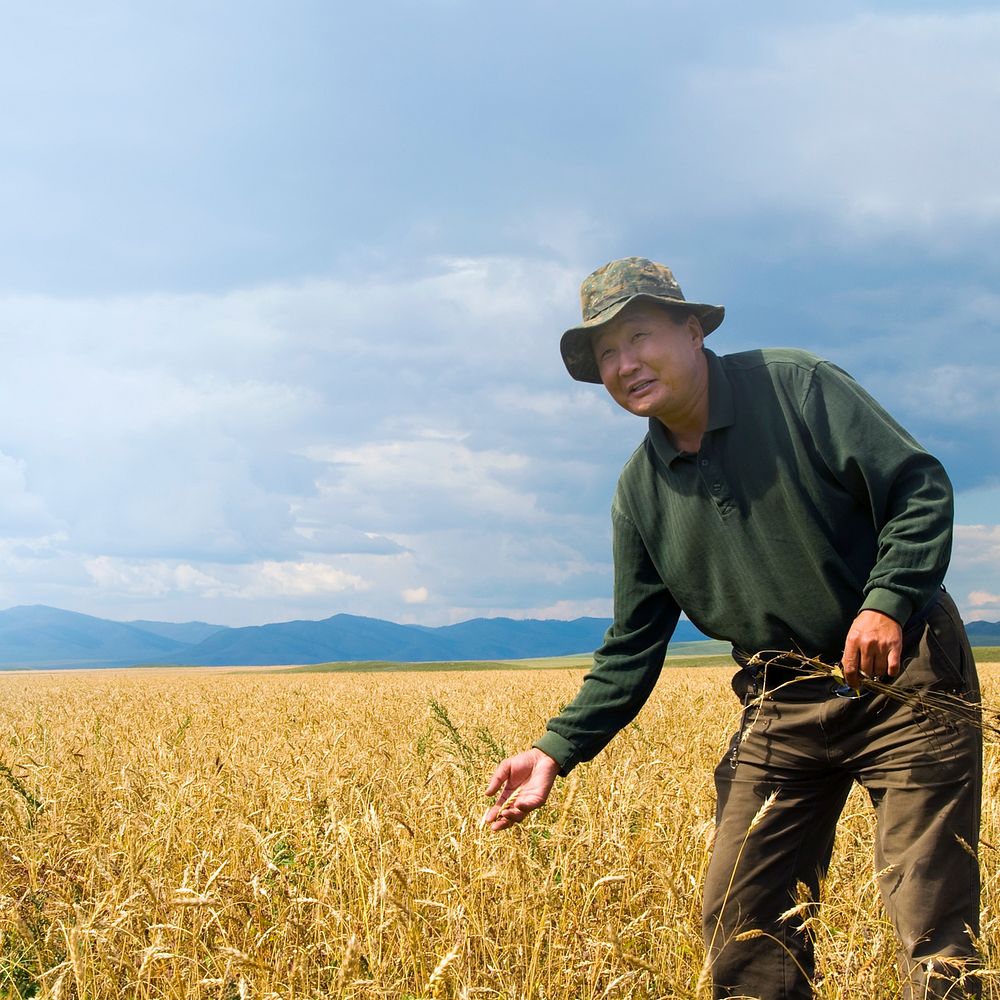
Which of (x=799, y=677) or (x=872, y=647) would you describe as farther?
(x=799, y=677)

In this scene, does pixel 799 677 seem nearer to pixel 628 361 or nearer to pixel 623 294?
pixel 628 361

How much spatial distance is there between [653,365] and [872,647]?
1.13 metres

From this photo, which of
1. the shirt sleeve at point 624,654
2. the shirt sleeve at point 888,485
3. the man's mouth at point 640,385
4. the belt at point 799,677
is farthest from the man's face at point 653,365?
the belt at point 799,677

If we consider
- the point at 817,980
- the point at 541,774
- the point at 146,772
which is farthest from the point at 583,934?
the point at 146,772

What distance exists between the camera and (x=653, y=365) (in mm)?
3041

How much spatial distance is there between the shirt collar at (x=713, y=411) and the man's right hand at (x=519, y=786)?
3.67 ft

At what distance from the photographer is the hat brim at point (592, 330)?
302 centimetres

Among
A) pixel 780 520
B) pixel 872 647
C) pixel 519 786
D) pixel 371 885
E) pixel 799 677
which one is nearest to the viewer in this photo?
pixel 872 647

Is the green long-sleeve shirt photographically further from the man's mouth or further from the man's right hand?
the man's mouth

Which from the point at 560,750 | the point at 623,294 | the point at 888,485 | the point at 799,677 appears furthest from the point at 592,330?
the point at 560,750

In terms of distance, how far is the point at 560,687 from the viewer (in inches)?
629

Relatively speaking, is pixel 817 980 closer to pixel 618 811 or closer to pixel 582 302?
pixel 618 811

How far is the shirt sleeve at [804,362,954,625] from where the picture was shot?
251 centimetres

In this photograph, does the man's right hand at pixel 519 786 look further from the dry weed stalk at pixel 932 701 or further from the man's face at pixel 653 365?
the man's face at pixel 653 365
